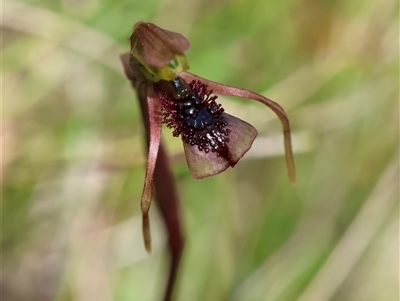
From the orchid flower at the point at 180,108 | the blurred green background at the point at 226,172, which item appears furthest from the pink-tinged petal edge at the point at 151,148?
the blurred green background at the point at 226,172

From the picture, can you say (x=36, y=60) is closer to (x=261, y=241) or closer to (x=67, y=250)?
(x=67, y=250)

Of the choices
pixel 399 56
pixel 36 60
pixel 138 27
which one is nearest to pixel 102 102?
pixel 36 60

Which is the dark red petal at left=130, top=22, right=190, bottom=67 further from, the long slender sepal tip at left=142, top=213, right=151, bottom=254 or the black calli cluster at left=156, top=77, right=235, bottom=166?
the long slender sepal tip at left=142, top=213, right=151, bottom=254

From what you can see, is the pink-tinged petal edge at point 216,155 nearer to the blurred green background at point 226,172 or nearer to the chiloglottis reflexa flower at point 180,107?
the chiloglottis reflexa flower at point 180,107

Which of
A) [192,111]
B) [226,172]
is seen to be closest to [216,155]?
[192,111]

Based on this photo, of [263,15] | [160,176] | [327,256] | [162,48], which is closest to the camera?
[162,48]

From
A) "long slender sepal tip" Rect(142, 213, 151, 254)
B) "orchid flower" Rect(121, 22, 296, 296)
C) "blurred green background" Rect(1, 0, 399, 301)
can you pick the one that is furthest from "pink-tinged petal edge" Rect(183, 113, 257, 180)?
"blurred green background" Rect(1, 0, 399, 301)

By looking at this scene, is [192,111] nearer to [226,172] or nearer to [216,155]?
[216,155]
